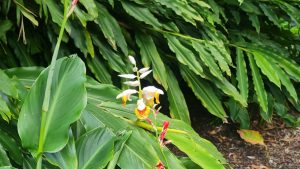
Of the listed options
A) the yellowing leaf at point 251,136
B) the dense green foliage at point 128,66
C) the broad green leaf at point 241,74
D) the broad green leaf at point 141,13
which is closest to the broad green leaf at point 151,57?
the dense green foliage at point 128,66

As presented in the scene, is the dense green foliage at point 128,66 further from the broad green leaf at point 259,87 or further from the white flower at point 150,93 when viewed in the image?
the white flower at point 150,93

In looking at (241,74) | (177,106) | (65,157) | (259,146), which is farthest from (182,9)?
(65,157)

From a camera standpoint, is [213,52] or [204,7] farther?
[204,7]

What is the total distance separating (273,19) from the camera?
306cm

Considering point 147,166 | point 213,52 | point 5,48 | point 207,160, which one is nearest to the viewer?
point 147,166

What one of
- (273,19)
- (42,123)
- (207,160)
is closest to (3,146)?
(42,123)

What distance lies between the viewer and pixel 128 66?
7.77 feet

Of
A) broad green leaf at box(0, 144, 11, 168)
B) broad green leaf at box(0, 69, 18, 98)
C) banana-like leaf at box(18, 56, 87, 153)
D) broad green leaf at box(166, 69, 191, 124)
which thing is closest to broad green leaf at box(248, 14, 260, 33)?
broad green leaf at box(166, 69, 191, 124)

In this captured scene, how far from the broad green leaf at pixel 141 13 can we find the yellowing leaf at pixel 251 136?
94 cm

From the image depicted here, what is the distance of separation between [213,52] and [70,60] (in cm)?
106

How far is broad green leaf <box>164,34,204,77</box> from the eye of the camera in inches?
95.5

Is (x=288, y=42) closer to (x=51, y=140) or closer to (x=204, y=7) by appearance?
(x=204, y=7)

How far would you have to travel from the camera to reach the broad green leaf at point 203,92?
8.45 ft

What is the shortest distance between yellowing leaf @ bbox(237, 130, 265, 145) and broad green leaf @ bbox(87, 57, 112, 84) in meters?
1.02
